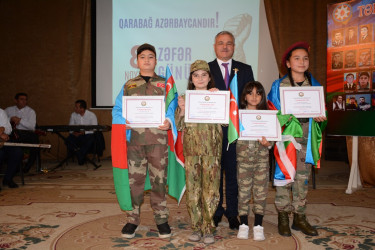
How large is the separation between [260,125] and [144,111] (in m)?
0.89

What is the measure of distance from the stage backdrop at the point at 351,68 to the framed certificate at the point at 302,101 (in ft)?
6.49

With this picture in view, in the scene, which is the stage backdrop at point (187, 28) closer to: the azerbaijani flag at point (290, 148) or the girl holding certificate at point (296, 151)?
the girl holding certificate at point (296, 151)

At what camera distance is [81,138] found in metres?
6.75

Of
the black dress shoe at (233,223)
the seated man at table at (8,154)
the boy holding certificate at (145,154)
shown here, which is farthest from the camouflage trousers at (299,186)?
the seated man at table at (8,154)

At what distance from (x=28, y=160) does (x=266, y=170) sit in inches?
177

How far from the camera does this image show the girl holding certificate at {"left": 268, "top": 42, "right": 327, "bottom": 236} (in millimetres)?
2818

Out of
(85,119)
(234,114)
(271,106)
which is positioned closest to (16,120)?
(85,119)

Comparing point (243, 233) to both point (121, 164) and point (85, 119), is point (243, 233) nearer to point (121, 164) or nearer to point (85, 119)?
point (121, 164)

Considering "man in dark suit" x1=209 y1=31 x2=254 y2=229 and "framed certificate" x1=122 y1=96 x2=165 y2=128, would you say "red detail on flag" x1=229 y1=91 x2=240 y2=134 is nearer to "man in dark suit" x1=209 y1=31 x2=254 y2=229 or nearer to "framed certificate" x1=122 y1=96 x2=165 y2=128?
"man in dark suit" x1=209 y1=31 x2=254 y2=229

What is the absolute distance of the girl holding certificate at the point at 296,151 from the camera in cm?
282

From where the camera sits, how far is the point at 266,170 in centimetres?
279

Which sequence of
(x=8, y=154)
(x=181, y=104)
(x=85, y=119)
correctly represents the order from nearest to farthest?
(x=181, y=104)
(x=8, y=154)
(x=85, y=119)

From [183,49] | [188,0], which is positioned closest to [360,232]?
[183,49]

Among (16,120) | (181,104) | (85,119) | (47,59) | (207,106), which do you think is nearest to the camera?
(207,106)
